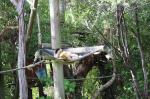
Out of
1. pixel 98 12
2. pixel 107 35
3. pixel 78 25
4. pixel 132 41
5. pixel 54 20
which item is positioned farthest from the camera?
pixel 132 41

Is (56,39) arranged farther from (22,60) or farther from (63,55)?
(22,60)

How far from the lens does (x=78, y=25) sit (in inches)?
253

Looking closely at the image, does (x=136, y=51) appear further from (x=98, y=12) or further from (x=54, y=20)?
(x=54, y=20)

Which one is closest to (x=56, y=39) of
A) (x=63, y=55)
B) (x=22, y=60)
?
(x=63, y=55)

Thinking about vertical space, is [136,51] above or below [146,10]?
below

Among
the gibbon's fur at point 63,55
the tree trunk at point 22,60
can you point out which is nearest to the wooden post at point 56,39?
the gibbon's fur at point 63,55

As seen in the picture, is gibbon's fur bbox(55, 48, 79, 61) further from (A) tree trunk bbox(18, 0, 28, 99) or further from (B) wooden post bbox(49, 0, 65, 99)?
(A) tree trunk bbox(18, 0, 28, 99)

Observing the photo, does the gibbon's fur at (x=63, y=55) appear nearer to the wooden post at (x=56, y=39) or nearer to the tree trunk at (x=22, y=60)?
the wooden post at (x=56, y=39)

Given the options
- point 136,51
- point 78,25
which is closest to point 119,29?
point 78,25

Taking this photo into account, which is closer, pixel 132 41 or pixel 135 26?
pixel 135 26

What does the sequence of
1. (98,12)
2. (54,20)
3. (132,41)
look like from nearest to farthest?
(54,20)
(98,12)
(132,41)

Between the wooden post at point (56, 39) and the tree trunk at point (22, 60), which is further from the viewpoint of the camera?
the tree trunk at point (22, 60)

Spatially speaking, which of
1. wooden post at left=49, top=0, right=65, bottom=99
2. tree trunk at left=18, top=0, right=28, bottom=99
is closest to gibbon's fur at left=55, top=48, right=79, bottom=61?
wooden post at left=49, top=0, right=65, bottom=99

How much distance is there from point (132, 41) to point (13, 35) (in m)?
2.06
